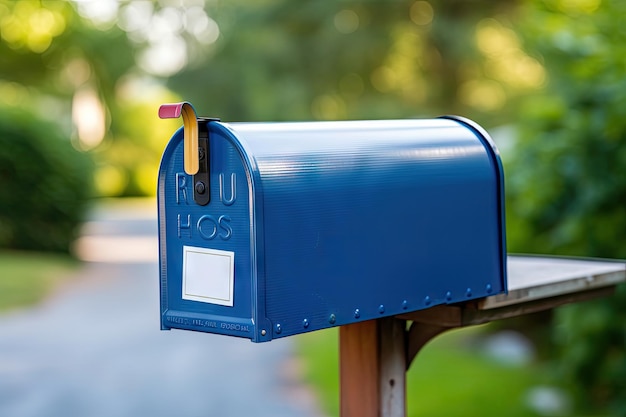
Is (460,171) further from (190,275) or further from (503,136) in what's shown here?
(503,136)

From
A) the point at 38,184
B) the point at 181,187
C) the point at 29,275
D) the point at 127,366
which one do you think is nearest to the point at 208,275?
the point at 181,187

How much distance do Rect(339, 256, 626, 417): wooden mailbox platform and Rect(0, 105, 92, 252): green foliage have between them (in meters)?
9.63

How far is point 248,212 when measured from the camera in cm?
198

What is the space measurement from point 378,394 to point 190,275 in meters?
0.91

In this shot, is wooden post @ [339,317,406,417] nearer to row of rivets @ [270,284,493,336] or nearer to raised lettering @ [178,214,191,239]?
row of rivets @ [270,284,493,336]

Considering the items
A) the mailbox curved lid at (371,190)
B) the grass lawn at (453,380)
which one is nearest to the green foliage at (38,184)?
the grass lawn at (453,380)

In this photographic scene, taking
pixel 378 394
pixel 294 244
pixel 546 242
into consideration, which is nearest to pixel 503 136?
pixel 546 242

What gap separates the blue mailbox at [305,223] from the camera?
2.00 metres

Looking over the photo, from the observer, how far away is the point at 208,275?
2076mm

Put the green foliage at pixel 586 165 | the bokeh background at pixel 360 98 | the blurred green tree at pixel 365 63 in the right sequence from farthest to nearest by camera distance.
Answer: the blurred green tree at pixel 365 63, the bokeh background at pixel 360 98, the green foliage at pixel 586 165

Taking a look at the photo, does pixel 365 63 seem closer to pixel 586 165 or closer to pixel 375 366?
pixel 586 165

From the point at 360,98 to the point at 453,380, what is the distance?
9928 mm

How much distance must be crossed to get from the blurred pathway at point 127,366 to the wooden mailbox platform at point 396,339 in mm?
2882

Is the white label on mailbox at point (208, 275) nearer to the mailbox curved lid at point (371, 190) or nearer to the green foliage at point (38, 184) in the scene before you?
the mailbox curved lid at point (371, 190)
